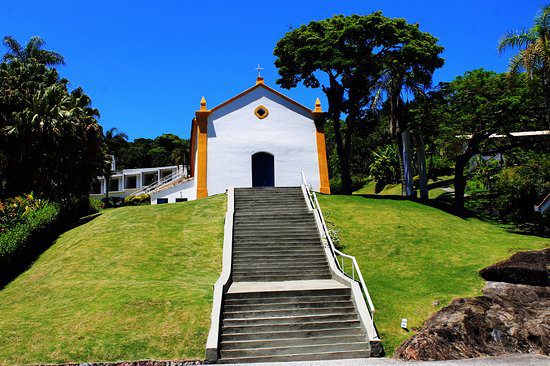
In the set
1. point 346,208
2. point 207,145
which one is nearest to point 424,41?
point 346,208

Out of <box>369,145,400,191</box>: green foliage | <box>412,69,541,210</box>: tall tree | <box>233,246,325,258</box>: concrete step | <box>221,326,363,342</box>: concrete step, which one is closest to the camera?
<box>221,326,363,342</box>: concrete step

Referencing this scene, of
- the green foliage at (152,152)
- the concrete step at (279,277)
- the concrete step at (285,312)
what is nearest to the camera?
the concrete step at (285,312)

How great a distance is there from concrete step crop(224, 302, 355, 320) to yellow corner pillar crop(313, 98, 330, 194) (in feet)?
54.8

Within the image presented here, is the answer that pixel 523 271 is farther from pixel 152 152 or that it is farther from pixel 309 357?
pixel 152 152

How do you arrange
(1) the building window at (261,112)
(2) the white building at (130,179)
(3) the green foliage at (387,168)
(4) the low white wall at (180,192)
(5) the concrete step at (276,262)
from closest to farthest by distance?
(5) the concrete step at (276,262) < (1) the building window at (261,112) < (4) the low white wall at (180,192) < (3) the green foliage at (387,168) < (2) the white building at (130,179)

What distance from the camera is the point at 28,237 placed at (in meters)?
18.6

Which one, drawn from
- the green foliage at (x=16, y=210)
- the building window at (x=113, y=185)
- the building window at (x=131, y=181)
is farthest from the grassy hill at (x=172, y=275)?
the building window at (x=113, y=185)

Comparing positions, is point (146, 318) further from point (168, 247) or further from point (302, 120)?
point (302, 120)

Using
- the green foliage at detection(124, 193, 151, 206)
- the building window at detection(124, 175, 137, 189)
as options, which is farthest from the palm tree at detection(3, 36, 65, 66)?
the building window at detection(124, 175, 137, 189)

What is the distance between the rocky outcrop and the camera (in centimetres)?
1009

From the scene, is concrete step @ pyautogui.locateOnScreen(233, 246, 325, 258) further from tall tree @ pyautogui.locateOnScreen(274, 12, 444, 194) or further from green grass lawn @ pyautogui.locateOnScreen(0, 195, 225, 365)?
tall tree @ pyautogui.locateOnScreen(274, 12, 444, 194)

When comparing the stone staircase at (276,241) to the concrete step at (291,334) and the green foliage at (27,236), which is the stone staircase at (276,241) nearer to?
the concrete step at (291,334)

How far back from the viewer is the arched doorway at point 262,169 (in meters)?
28.6

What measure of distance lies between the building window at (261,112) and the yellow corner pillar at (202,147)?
124 inches
